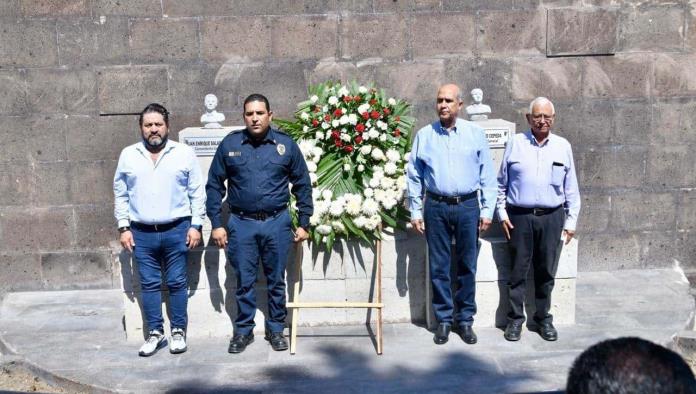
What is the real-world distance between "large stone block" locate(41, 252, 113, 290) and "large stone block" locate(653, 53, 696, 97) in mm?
5269

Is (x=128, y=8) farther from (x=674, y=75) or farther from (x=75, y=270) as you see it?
(x=674, y=75)

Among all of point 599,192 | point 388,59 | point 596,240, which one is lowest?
point 596,240

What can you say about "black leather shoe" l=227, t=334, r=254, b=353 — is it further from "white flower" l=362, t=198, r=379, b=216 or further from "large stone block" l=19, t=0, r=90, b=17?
"large stone block" l=19, t=0, r=90, b=17

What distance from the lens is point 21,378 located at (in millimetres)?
5477

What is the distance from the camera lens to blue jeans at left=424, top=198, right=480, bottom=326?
5637 mm

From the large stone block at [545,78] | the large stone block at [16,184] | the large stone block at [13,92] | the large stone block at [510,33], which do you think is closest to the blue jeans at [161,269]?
the large stone block at [16,184]

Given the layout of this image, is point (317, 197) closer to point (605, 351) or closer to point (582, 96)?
point (582, 96)

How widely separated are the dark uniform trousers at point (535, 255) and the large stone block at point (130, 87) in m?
3.24

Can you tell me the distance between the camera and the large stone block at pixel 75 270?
23.6 ft

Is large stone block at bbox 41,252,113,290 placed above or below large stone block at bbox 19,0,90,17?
below

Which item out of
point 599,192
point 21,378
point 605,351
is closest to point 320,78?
point 599,192

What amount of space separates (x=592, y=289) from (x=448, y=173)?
2.26m

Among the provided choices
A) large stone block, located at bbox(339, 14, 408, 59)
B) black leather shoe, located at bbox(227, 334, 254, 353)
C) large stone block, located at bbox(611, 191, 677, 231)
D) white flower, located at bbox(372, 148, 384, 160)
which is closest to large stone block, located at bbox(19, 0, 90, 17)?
large stone block, located at bbox(339, 14, 408, 59)

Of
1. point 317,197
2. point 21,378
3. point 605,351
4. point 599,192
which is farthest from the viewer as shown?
point 599,192
